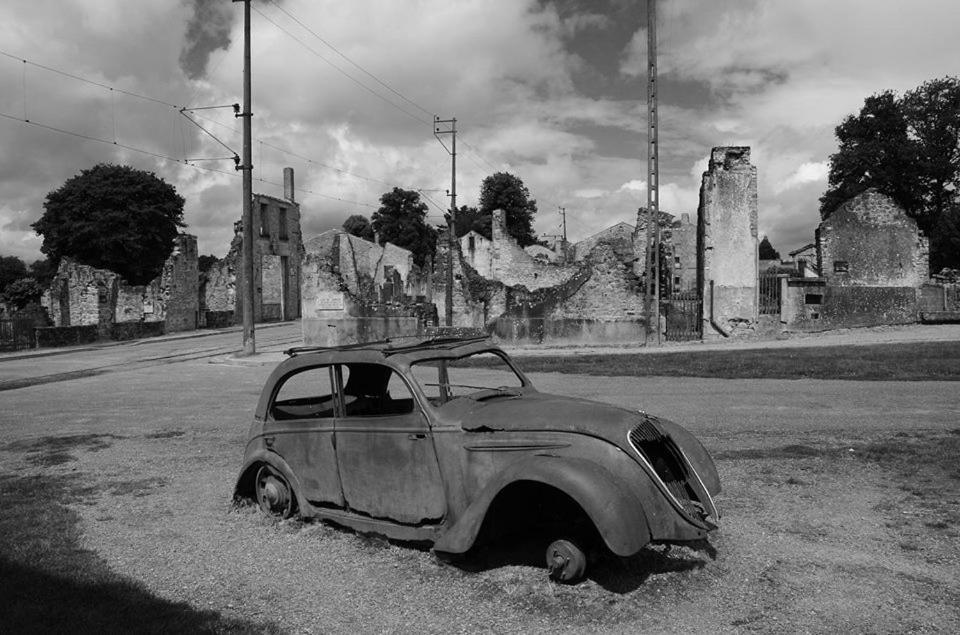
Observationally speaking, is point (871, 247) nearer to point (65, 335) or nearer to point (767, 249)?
point (65, 335)

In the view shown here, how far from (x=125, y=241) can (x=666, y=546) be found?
63963 mm

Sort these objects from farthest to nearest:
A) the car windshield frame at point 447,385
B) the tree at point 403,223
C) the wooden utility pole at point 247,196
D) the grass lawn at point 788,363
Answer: the tree at point 403,223 < the wooden utility pole at point 247,196 < the grass lawn at point 788,363 < the car windshield frame at point 447,385

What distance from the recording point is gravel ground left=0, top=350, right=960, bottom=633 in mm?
4133

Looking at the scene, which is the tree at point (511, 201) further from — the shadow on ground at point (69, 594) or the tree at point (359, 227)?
the shadow on ground at point (69, 594)

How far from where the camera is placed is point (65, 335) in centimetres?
3184

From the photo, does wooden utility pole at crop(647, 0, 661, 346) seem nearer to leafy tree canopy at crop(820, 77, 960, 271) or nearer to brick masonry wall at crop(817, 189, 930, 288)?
brick masonry wall at crop(817, 189, 930, 288)

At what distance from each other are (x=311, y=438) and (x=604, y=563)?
8.26ft

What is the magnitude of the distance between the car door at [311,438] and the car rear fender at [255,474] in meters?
0.04

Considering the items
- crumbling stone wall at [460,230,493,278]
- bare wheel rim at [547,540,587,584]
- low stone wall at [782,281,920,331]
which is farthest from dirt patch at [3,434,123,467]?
crumbling stone wall at [460,230,493,278]

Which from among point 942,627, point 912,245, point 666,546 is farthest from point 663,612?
point 912,245

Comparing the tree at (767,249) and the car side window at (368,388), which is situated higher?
the tree at (767,249)

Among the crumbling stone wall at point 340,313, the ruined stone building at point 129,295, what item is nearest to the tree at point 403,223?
the ruined stone building at point 129,295

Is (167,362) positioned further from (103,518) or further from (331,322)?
(103,518)

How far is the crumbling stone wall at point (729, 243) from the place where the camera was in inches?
1056
